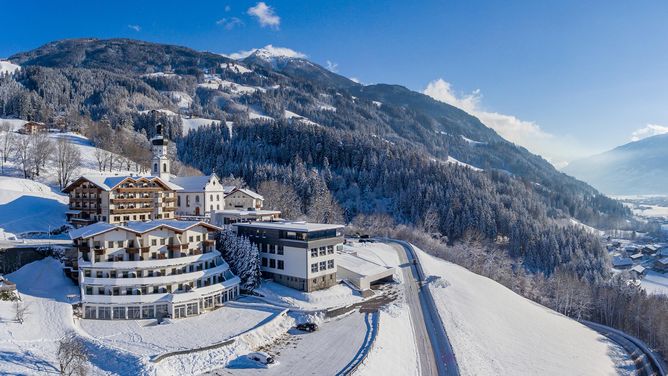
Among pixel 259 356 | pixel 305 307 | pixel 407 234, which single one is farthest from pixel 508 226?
pixel 259 356

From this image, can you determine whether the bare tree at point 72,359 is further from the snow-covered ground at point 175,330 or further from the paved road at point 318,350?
the paved road at point 318,350

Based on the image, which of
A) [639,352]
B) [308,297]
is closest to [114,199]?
[308,297]

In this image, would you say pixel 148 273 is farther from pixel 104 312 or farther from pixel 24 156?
pixel 24 156

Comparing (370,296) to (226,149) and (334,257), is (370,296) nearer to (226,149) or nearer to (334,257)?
(334,257)

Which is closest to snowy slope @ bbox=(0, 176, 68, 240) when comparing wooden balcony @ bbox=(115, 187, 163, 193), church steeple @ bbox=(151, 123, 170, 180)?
wooden balcony @ bbox=(115, 187, 163, 193)

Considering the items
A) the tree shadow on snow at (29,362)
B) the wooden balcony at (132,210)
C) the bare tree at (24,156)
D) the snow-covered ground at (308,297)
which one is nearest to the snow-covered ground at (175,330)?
the snow-covered ground at (308,297)

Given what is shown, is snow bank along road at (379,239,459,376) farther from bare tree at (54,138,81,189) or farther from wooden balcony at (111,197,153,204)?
bare tree at (54,138,81,189)
